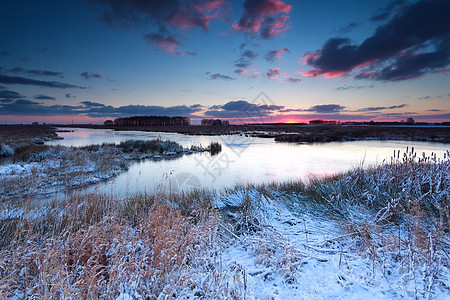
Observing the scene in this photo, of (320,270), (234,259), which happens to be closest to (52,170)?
(234,259)

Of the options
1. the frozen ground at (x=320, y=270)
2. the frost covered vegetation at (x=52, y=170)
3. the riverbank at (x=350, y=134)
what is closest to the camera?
the frozen ground at (x=320, y=270)

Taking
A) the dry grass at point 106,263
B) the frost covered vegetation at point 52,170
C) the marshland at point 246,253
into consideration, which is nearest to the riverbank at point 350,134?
the frost covered vegetation at point 52,170

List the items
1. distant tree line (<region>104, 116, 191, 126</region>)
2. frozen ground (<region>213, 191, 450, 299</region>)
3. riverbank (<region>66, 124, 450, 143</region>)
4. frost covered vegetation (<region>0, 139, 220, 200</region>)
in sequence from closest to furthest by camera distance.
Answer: frozen ground (<region>213, 191, 450, 299</region>) < frost covered vegetation (<region>0, 139, 220, 200</region>) < riverbank (<region>66, 124, 450, 143</region>) < distant tree line (<region>104, 116, 191, 126</region>)

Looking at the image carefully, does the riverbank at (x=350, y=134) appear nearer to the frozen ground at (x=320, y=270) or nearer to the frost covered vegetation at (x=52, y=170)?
the frost covered vegetation at (x=52, y=170)

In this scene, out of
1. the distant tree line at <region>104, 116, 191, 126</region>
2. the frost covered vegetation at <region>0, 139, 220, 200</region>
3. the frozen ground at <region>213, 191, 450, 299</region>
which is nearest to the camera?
the frozen ground at <region>213, 191, 450, 299</region>

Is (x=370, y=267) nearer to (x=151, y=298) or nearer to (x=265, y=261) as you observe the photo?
(x=265, y=261)

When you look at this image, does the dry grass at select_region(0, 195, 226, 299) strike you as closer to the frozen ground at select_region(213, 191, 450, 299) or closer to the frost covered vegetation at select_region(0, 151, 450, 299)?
the frost covered vegetation at select_region(0, 151, 450, 299)

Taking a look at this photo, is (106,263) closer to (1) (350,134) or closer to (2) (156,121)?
(1) (350,134)

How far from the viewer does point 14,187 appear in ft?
30.2

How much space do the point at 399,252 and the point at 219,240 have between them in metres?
3.17

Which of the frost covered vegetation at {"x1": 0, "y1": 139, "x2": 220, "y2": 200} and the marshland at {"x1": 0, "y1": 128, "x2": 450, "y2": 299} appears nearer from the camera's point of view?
the marshland at {"x1": 0, "y1": 128, "x2": 450, "y2": 299}

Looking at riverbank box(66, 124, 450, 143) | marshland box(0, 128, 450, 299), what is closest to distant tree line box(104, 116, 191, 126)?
riverbank box(66, 124, 450, 143)

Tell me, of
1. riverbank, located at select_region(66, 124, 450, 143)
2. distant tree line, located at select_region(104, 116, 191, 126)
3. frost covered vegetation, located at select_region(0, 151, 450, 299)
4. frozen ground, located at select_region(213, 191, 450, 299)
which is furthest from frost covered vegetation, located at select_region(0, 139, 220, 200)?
distant tree line, located at select_region(104, 116, 191, 126)

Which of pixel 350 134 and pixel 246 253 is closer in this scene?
pixel 246 253
